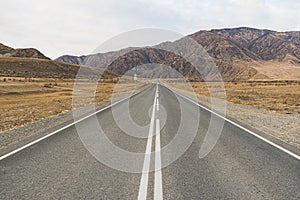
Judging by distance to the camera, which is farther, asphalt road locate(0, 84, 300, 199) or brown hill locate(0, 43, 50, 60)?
brown hill locate(0, 43, 50, 60)

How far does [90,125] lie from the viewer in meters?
12.8

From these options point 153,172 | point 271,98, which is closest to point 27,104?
point 153,172

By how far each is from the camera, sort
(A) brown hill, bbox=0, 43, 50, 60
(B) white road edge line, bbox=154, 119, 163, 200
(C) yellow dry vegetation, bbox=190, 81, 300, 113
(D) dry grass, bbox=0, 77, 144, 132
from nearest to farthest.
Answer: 1. (B) white road edge line, bbox=154, 119, 163, 200
2. (D) dry grass, bbox=0, 77, 144, 132
3. (C) yellow dry vegetation, bbox=190, 81, 300, 113
4. (A) brown hill, bbox=0, 43, 50, 60

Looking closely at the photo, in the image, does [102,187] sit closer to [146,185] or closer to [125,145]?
[146,185]

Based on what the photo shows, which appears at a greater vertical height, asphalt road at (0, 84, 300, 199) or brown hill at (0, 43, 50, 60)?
brown hill at (0, 43, 50, 60)

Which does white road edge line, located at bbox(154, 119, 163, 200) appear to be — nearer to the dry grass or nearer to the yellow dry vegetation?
the dry grass

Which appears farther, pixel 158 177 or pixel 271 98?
pixel 271 98

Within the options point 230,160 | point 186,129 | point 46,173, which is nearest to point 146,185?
point 46,173

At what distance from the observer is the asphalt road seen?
5.04m

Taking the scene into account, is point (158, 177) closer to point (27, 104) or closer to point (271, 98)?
point (27, 104)

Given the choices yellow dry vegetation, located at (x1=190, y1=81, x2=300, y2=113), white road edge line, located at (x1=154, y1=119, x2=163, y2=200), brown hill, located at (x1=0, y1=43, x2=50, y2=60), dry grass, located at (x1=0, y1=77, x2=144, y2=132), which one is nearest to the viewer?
white road edge line, located at (x1=154, y1=119, x2=163, y2=200)

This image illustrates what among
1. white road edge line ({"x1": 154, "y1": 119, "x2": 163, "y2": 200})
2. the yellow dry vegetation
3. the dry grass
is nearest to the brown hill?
the dry grass

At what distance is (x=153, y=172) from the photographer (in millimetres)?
6203

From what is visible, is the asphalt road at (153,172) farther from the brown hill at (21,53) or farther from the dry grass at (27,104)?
the brown hill at (21,53)
